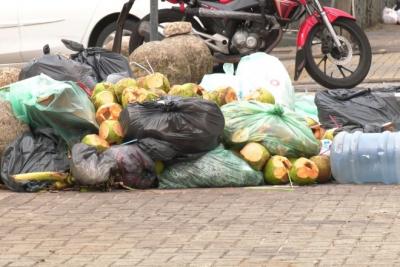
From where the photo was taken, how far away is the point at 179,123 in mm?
8406

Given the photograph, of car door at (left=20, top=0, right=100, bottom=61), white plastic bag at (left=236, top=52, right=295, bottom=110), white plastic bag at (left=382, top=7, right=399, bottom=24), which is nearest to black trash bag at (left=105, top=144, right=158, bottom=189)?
white plastic bag at (left=236, top=52, right=295, bottom=110)

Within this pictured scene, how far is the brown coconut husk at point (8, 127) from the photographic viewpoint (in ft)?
28.8

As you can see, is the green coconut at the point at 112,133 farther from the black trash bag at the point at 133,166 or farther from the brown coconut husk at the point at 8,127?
the brown coconut husk at the point at 8,127

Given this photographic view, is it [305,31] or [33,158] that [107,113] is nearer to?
[33,158]

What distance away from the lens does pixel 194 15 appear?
12.1 metres

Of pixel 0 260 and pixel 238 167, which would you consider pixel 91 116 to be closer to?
pixel 238 167

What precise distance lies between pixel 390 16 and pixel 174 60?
1242cm

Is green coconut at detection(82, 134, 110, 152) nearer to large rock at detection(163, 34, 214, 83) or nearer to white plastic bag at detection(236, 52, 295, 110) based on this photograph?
white plastic bag at detection(236, 52, 295, 110)

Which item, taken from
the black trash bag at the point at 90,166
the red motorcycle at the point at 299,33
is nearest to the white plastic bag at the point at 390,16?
the red motorcycle at the point at 299,33

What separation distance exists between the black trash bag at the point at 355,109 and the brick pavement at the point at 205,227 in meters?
1.20

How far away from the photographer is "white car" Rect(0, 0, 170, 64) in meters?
15.3

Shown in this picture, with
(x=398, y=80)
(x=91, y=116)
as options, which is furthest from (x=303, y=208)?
(x=398, y=80)

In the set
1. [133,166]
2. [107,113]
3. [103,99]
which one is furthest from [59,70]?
[133,166]

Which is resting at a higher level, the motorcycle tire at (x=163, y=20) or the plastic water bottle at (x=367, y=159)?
the motorcycle tire at (x=163, y=20)
